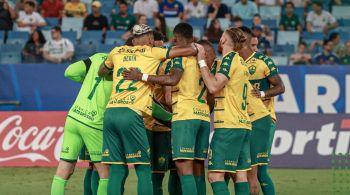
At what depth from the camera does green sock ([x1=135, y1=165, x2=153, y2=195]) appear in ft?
37.5


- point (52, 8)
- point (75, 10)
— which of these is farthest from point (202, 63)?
point (52, 8)

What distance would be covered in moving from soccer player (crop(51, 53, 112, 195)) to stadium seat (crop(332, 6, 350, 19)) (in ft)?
46.1

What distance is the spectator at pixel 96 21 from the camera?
23156mm

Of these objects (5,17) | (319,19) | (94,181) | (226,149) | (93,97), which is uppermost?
(93,97)

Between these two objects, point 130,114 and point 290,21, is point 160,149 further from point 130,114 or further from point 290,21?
point 290,21

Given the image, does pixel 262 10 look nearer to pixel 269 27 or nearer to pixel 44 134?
pixel 269 27

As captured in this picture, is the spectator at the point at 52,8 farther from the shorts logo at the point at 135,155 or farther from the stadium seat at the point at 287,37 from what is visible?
the shorts logo at the point at 135,155

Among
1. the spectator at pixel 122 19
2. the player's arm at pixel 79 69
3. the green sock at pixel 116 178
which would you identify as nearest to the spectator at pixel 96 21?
the spectator at pixel 122 19

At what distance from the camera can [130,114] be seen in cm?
1145

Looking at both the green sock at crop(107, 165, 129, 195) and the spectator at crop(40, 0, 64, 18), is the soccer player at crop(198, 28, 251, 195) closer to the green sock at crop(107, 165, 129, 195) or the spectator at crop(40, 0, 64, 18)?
the green sock at crop(107, 165, 129, 195)

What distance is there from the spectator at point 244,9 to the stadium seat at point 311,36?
4.55ft

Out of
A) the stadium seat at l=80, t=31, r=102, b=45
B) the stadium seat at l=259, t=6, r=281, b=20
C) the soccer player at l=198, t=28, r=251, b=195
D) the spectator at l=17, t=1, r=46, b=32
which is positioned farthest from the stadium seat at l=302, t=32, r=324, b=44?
the soccer player at l=198, t=28, r=251, b=195

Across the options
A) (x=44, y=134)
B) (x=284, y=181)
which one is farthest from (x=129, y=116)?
(x=44, y=134)

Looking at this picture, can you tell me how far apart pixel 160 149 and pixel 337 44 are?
10.8 metres
